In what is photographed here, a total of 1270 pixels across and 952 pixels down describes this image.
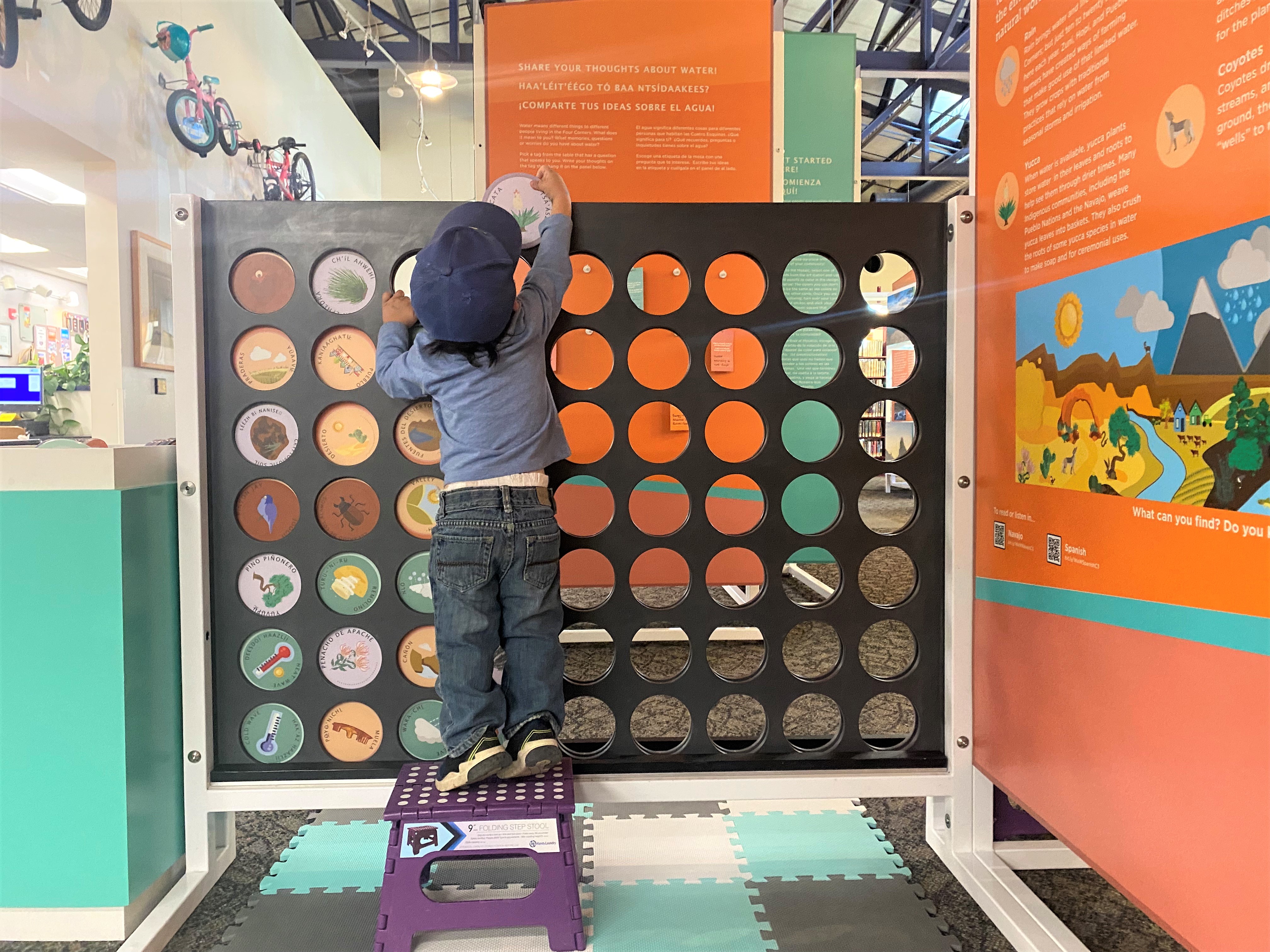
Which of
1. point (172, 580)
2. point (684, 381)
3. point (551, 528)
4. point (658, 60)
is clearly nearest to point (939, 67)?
point (658, 60)

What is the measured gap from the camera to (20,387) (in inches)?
157

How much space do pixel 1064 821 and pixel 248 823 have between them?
6.18 ft

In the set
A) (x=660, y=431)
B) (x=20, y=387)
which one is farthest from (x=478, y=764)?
(x=20, y=387)

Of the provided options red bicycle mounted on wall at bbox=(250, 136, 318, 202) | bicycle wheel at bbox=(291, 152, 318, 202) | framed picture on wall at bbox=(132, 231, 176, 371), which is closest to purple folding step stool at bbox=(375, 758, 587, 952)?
framed picture on wall at bbox=(132, 231, 176, 371)

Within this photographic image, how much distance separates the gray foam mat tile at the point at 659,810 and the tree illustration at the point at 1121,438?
50.0 inches

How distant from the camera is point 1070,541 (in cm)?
149

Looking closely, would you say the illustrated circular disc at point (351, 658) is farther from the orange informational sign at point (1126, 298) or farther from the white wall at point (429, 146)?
the white wall at point (429, 146)

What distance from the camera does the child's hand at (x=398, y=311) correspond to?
5.78 feet

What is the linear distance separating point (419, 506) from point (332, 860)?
33.7 inches

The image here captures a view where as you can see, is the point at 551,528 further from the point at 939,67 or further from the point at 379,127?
the point at 379,127

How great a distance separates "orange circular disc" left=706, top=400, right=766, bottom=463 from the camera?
3.29 meters

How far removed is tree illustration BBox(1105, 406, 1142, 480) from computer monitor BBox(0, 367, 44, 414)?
14.7 ft

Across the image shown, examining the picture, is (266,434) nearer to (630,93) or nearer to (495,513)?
(495,513)

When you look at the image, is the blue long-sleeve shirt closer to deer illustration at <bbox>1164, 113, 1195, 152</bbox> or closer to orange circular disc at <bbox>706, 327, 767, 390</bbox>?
orange circular disc at <bbox>706, 327, 767, 390</bbox>
